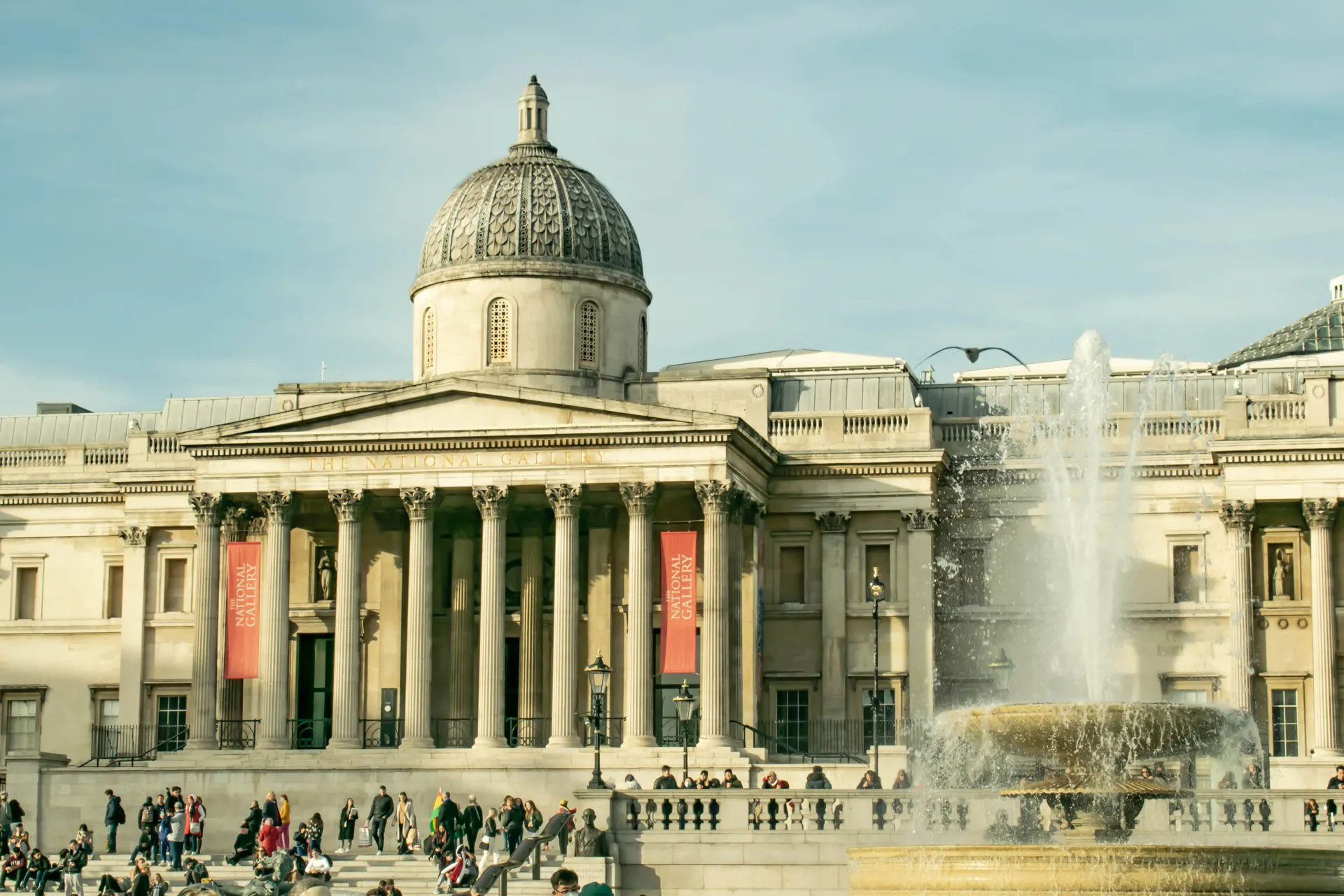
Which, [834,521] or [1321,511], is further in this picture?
[834,521]

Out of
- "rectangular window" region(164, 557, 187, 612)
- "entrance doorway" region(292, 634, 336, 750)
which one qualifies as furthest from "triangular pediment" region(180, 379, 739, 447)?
"rectangular window" region(164, 557, 187, 612)

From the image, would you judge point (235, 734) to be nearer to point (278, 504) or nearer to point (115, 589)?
point (278, 504)

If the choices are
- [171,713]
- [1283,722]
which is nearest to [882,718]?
[1283,722]

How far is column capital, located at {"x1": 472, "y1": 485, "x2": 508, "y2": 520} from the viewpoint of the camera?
192ft

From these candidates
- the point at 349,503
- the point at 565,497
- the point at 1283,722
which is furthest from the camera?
the point at 1283,722

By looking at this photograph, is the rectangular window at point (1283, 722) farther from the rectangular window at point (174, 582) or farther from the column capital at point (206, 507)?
the rectangular window at point (174, 582)

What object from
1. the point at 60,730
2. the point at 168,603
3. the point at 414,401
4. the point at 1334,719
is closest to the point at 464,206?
the point at 414,401

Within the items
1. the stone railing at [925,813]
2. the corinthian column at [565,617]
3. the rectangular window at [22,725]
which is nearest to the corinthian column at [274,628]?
the corinthian column at [565,617]

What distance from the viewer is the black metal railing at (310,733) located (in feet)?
203

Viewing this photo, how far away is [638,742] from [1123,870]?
32184mm

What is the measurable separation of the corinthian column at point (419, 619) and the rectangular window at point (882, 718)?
449 inches

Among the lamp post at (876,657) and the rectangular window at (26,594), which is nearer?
the lamp post at (876,657)

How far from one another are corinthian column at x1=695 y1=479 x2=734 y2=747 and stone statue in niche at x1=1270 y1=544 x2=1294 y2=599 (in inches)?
572

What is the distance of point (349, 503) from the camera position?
→ 195 feet
